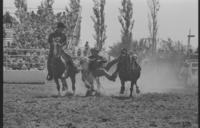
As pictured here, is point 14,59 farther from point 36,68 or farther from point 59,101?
point 59,101

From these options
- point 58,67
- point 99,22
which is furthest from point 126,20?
point 58,67

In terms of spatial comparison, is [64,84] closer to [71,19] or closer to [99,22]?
[71,19]

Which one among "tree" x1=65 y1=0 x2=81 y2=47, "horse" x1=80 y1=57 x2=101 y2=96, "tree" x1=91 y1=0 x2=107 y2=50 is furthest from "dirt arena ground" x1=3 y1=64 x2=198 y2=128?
"tree" x1=91 y1=0 x2=107 y2=50

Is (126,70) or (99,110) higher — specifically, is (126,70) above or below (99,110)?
above

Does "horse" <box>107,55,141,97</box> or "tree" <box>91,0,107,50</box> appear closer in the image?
"horse" <box>107,55,141,97</box>

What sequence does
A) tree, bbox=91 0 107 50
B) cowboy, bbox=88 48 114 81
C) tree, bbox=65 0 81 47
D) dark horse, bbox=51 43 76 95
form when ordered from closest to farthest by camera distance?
1. cowboy, bbox=88 48 114 81
2. dark horse, bbox=51 43 76 95
3. tree, bbox=65 0 81 47
4. tree, bbox=91 0 107 50

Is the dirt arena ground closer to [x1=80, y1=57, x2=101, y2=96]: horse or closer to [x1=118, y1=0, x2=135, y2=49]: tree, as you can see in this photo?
[x1=80, y1=57, x2=101, y2=96]: horse

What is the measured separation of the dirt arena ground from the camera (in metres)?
9.52

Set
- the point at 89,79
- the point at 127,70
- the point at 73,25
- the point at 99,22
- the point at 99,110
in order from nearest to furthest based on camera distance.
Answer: the point at 99,110 → the point at 127,70 → the point at 89,79 → the point at 73,25 → the point at 99,22

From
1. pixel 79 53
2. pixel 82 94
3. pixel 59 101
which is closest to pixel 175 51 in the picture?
pixel 79 53

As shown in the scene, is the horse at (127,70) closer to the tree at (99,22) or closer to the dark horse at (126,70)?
the dark horse at (126,70)

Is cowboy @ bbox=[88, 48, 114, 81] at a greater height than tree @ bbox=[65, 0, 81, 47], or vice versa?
tree @ bbox=[65, 0, 81, 47]

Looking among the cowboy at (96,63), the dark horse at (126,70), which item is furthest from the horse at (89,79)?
the dark horse at (126,70)

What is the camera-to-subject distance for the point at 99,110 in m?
11.3
